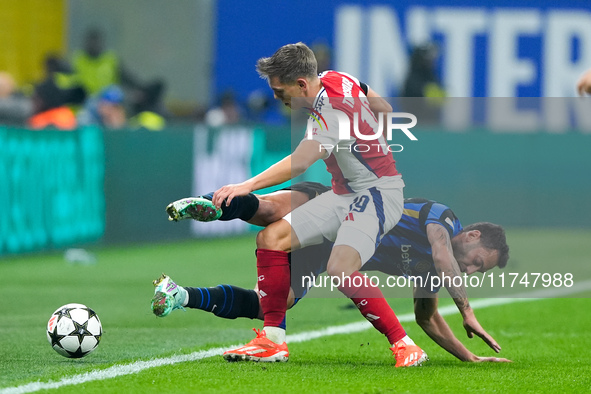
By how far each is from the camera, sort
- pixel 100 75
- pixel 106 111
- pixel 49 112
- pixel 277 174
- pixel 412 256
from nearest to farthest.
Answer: pixel 277 174
pixel 412 256
pixel 49 112
pixel 106 111
pixel 100 75

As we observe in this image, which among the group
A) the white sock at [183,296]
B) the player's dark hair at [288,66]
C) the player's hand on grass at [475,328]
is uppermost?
the player's dark hair at [288,66]

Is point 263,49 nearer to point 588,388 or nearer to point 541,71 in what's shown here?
point 541,71

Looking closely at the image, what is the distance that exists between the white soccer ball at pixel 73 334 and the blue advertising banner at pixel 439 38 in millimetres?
16322

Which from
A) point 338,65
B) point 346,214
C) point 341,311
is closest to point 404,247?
point 346,214

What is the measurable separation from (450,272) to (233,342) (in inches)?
68.3

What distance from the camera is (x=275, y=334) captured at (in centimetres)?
623

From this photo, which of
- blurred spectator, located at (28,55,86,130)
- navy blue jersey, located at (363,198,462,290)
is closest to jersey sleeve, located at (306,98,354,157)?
navy blue jersey, located at (363,198,462,290)

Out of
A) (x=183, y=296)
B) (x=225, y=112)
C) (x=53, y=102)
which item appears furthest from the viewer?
(x=225, y=112)

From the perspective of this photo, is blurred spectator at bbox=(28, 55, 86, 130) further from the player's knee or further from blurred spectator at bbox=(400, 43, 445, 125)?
the player's knee

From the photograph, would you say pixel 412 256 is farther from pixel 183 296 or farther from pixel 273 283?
pixel 183 296

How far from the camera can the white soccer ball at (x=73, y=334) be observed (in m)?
6.09

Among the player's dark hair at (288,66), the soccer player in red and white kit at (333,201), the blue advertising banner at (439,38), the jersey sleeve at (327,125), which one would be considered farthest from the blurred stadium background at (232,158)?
the player's dark hair at (288,66)

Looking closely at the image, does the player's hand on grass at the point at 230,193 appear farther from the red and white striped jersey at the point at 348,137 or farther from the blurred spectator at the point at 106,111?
the blurred spectator at the point at 106,111

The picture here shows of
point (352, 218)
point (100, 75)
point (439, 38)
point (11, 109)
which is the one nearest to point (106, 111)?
point (11, 109)
